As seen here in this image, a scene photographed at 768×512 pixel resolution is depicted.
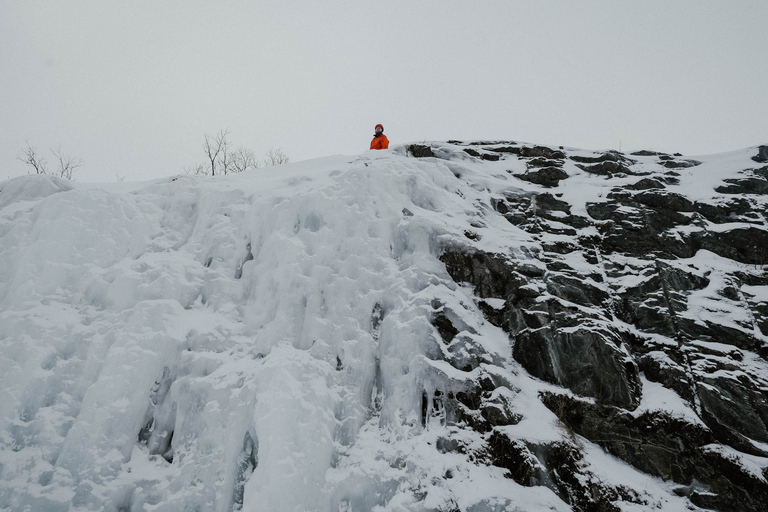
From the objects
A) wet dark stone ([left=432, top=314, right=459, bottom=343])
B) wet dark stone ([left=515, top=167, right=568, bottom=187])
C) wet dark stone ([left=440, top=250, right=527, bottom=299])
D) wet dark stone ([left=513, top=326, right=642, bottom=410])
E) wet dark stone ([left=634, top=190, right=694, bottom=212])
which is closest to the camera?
wet dark stone ([left=513, top=326, right=642, bottom=410])

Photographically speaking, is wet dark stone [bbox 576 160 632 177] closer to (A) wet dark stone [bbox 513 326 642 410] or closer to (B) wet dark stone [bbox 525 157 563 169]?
(B) wet dark stone [bbox 525 157 563 169]

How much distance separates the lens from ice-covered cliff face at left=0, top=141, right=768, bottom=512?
5245mm

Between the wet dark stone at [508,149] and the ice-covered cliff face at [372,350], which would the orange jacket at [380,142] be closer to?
the ice-covered cliff face at [372,350]

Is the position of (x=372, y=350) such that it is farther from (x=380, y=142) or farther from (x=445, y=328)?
(x=380, y=142)

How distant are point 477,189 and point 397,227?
3779mm

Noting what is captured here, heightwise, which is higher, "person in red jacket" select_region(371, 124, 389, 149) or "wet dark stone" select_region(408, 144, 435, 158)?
"person in red jacket" select_region(371, 124, 389, 149)

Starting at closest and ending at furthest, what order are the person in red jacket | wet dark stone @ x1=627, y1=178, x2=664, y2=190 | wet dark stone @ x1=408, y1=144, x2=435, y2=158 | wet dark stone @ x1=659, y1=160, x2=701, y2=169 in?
1. wet dark stone @ x1=627, y1=178, x2=664, y2=190
2. wet dark stone @ x1=659, y1=160, x2=701, y2=169
3. the person in red jacket
4. wet dark stone @ x1=408, y1=144, x2=435, y2=158

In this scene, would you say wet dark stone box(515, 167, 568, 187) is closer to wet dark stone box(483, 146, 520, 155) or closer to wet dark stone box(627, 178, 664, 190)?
wet dark stone box(627, 178, 664, 190)

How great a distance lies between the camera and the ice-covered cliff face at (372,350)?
5245mm

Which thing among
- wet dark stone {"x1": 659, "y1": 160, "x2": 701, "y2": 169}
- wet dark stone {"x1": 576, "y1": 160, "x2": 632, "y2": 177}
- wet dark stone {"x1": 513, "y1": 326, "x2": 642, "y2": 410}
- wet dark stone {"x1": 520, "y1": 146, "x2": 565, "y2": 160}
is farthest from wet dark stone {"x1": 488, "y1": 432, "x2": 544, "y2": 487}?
wet dark stone {"x1": 659, "y1": 160, "x2": 701, "y2": 169}

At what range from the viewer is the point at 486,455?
217 inches

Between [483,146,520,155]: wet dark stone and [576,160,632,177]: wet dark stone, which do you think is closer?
[576,160,632,177]: wet dark stone

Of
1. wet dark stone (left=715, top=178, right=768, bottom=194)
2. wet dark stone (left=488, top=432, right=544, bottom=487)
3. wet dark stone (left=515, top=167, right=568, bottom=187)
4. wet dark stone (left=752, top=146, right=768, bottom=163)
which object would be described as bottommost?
wet dark stone (left=488, top=432, right=544, bottom=487)

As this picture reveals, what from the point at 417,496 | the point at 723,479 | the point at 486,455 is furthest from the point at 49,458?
the point at 723,479
